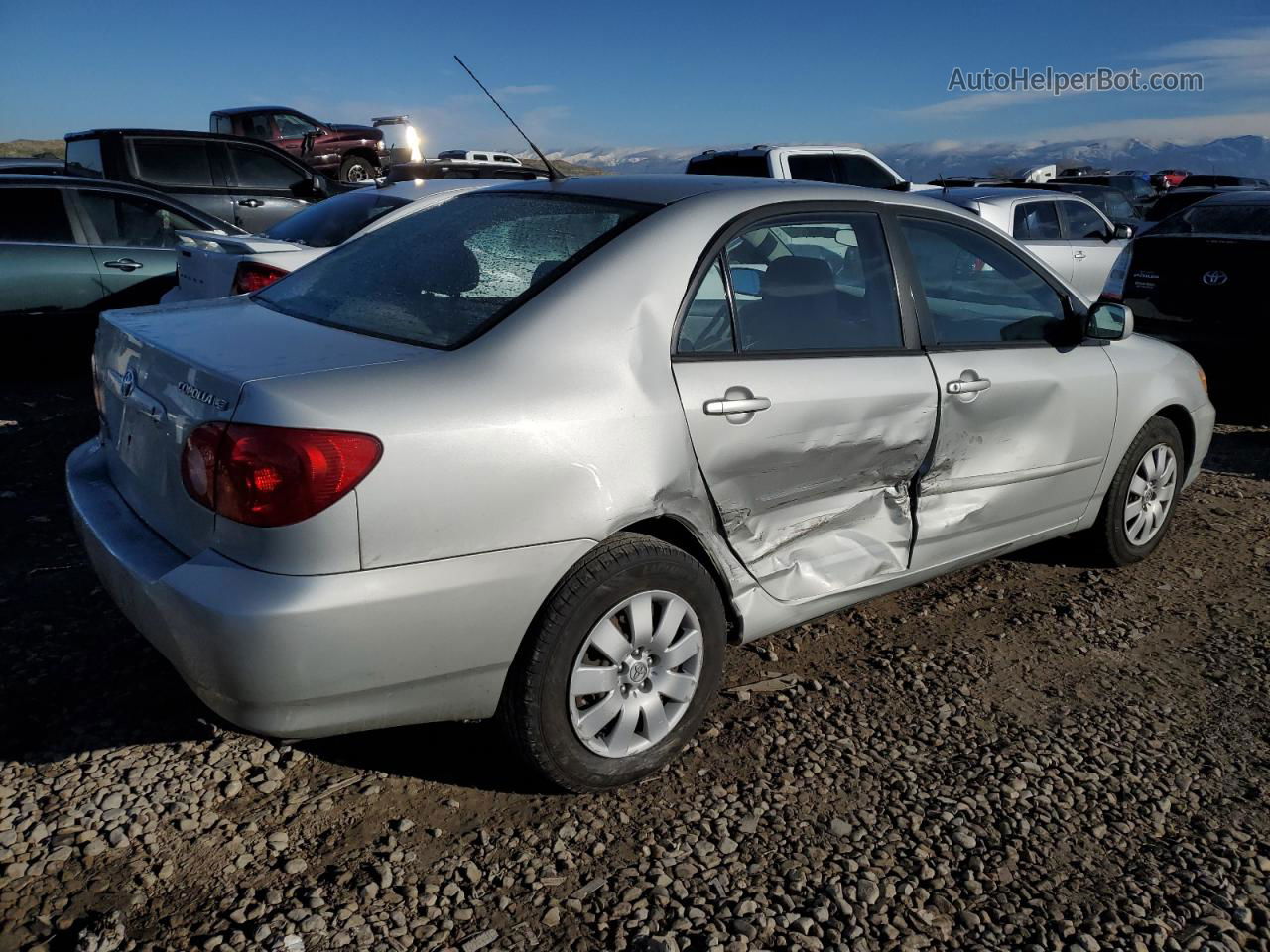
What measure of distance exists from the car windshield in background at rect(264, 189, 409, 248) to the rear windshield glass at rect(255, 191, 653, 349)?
3.55 metres

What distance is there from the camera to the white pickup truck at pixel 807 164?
36.4 ft

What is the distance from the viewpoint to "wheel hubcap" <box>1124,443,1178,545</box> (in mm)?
4500

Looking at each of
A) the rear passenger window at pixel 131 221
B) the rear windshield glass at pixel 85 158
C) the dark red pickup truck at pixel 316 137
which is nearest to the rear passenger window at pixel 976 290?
the rear passenger window at pixel 131 221

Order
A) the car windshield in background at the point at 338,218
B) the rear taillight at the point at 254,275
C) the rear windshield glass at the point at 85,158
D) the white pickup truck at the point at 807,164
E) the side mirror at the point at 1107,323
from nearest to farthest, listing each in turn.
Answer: the side mirror at the point at 1107,323 → the rear taillight at the point at 254,275 → the car windshield in background at the point at 338,218 → the white pickup truck at the point at 807,164 → the rear windshield glass at the point at 85,158

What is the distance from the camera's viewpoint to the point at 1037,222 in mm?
10695

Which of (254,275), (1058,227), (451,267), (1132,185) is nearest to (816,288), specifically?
(451,267)

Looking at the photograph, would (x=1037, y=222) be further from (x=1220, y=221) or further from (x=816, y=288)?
(x=816, y=288)

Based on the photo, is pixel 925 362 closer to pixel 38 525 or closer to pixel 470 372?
pixel 470 372

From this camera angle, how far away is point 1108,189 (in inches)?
722

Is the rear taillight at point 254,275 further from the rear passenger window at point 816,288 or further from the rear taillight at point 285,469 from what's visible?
the rear taillight at point 285,469

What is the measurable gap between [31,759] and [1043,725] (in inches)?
116

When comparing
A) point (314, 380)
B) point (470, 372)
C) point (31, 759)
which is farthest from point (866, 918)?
point (31, 759)

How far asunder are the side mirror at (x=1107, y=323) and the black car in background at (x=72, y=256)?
6.77 metres

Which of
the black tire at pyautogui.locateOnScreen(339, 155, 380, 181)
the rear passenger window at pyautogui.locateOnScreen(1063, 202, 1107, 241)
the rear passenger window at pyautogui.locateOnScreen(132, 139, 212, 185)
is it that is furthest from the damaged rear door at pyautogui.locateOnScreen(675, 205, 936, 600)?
the black tire at pyautogui.locateOnScreen(339, 155, 380, 181)
